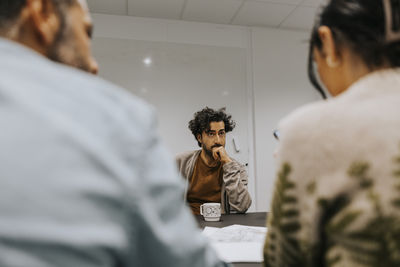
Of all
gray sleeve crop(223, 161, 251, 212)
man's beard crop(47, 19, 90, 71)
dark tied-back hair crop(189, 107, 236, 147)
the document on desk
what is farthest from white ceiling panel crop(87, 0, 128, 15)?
man's beard crop(47, 19, 90, 71)

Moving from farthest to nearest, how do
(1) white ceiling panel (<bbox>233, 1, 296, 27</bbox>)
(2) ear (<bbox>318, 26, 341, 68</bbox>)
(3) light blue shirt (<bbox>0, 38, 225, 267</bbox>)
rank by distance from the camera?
1. (1) white ceiling panel (<bbox>233, 1, 296, 27</bbox>)
2. (2) ear (<bbox>318, 26, 341, 68</bbox>)
3. (3) light blue shirt (<bbox>0, 38, 225, 267</bbox>)

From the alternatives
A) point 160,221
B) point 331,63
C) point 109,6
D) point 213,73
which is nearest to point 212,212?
point 331,63

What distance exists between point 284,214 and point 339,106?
204 millimetres

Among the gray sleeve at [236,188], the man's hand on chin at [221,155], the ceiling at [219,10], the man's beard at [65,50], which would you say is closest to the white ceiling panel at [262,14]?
the ceiling at [219,10]

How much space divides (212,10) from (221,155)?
5.68 ft

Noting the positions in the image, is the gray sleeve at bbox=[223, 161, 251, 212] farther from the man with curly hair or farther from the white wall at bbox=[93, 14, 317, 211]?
the white wall at bbox=[93, 14, 317, 211]

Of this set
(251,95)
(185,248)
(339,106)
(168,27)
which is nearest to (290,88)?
(251,95)

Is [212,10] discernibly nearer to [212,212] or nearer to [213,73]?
[213,73]

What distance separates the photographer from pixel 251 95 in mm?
3475

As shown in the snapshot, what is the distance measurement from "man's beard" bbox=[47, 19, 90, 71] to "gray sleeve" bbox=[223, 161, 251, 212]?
1.49 m

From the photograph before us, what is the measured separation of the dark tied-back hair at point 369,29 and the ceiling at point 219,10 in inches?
104

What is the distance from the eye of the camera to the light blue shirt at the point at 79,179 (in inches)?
12.1

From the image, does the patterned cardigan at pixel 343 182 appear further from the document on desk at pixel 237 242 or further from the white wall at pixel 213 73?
the white wall at pixel 213 73

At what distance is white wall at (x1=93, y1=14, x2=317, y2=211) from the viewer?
3.22 m
